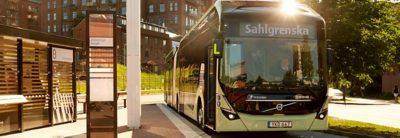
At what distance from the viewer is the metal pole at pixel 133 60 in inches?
551

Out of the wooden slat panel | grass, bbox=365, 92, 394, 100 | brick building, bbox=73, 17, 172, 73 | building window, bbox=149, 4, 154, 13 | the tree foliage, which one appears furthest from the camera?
building window, bbox=149, 4, 154, 13

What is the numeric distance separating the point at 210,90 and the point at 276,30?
2.38 metres

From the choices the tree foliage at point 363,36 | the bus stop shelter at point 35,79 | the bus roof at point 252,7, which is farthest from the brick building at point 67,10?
the bus roof at point 252,7

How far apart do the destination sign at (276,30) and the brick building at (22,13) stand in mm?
104071

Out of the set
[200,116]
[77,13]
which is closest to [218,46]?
[200,116]

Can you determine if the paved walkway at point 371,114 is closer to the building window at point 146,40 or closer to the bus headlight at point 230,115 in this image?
the bus headlight at point 230,115

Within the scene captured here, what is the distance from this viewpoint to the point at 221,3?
11.9 meters

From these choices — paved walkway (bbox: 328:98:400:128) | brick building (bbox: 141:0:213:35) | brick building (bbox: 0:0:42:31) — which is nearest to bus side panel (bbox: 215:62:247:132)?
paved walkway (bbox: 328:98:400:128)

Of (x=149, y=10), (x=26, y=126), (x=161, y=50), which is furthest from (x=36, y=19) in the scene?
(x=26, y=126)

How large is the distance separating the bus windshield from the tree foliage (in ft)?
16.3

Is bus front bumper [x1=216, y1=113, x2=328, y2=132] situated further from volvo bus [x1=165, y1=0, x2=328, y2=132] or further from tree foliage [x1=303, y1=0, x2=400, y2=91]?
tree foliage [x1=303, y1=0, x2=400, y2=91]

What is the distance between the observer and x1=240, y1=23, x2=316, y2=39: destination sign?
37.5ft

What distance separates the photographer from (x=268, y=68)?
442 inches

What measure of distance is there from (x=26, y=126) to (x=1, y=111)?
4.69 ft
